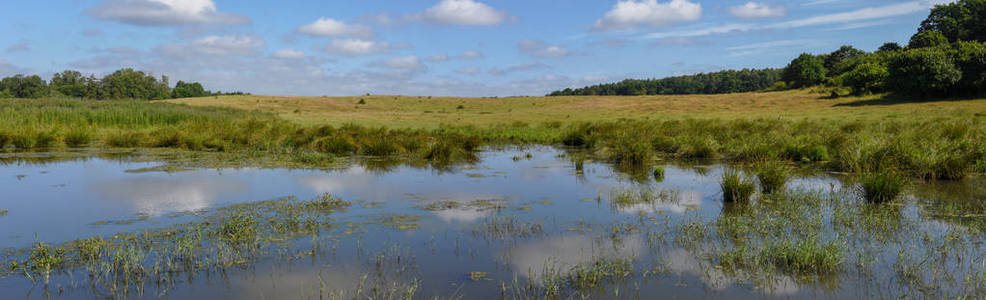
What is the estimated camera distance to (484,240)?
20.4ft

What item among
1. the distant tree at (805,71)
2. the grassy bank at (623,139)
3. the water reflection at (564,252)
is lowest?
the water reflection at (564,252)

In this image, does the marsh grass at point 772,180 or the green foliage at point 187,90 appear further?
the green foliage at point 187,90

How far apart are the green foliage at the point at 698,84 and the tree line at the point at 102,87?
227 feet

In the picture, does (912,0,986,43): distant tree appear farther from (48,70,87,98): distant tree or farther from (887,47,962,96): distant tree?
(48,70,87,98): distant tree

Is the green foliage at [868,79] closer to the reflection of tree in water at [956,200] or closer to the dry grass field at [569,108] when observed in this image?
the dry grass field at [569,108]

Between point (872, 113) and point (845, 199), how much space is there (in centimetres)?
2465

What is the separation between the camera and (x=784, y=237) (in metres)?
6.07

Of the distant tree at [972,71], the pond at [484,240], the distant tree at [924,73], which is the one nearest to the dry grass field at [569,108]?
the distant tree at [924,73]

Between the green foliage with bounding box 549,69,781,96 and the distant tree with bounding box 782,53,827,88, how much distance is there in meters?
29.2

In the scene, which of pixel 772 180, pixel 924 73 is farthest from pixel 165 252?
pixel 924 73

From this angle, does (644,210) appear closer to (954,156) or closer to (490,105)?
(954,156)

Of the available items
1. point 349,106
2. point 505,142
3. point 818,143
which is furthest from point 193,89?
point 818,143

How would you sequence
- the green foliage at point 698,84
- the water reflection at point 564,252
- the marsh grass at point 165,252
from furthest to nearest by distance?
the green foliage at point 698,84, the water reflection at point 564,252, the marsh grass at point 165,252

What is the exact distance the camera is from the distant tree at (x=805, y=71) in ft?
209
